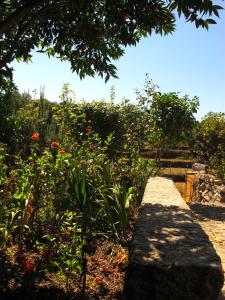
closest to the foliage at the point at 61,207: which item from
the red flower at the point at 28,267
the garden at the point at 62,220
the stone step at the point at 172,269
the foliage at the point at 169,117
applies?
the garden at the point at 62,220

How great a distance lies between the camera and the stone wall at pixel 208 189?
35.4 feet

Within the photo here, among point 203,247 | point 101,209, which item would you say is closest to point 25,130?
point 101,209

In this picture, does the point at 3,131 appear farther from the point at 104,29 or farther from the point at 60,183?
the point at 104,29

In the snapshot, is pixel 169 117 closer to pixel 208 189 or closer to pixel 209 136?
Result: pixel 208 189

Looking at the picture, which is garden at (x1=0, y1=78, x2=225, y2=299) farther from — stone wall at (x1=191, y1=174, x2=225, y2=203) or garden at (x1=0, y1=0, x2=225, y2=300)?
stone wall at (x1=191, y1=174, x2=225, y2=203)

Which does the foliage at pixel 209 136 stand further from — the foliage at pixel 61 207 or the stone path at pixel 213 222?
the foliage at pixel 61 207

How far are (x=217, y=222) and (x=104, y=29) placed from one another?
15.7 ft

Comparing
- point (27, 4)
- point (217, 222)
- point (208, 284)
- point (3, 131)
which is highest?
point (27, 4)

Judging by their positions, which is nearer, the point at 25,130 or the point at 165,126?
the point at 25,130

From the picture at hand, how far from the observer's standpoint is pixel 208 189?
11.9 meters

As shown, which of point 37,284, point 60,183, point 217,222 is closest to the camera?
point 37,284

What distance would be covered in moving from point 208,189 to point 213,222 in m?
4.49

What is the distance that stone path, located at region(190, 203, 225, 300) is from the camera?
18.9 feet

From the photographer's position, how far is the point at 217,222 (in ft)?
24.6
